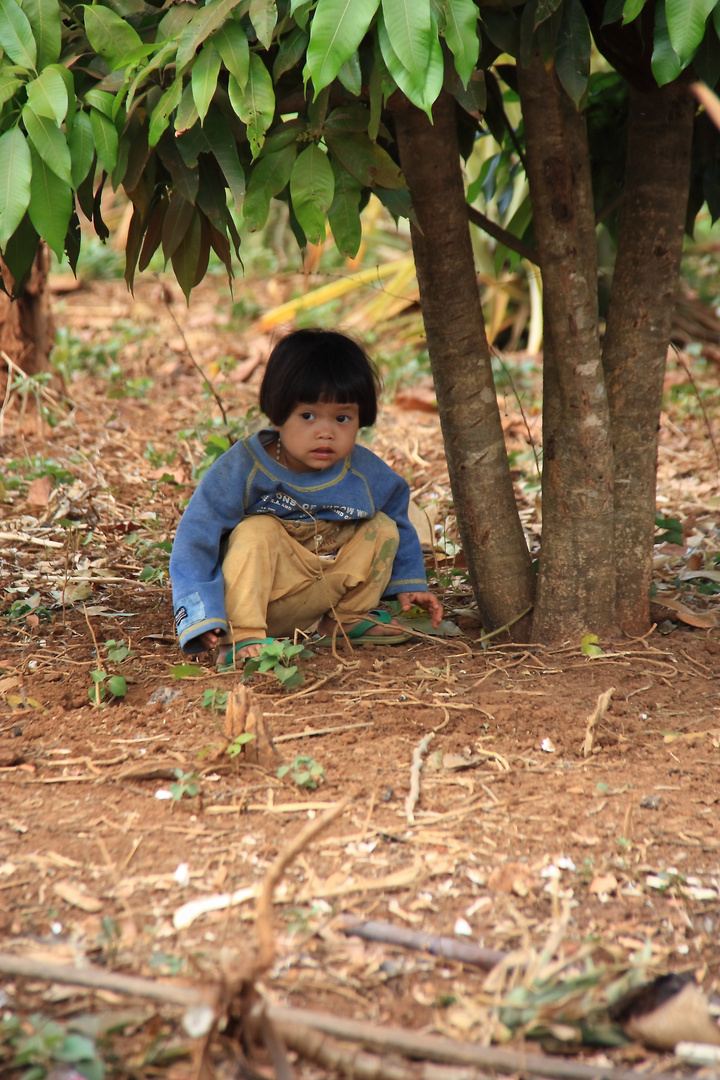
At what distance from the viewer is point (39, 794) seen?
1.81 metres

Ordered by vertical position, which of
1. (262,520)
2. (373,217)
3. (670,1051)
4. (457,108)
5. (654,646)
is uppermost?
(373,217)

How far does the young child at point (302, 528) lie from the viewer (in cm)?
239

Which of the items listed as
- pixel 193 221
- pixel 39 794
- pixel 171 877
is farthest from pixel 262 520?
pixel 171 877

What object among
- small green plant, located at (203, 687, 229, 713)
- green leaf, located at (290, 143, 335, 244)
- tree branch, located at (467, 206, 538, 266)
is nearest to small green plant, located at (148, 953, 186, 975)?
small green plant, located at (203, 687, 229, 713)

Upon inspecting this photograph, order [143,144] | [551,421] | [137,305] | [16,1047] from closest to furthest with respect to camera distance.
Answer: [16,1047] < [143,144] < [551,421] < [137,305]

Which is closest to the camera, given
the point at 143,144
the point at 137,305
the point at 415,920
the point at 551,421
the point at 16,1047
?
the point at 16,1047

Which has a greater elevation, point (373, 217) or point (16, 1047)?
point (373, 217)

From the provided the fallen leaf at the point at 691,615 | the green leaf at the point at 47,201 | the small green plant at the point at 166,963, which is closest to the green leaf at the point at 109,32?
the green leaf at the point at 47,201

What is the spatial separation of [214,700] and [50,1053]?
99 centimetres

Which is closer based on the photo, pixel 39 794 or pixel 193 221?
pixel 39 794

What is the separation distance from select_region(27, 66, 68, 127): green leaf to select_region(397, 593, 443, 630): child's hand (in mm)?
1545

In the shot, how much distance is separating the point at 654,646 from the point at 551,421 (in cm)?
64

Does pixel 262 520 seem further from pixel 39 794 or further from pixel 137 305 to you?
pixel 137 305

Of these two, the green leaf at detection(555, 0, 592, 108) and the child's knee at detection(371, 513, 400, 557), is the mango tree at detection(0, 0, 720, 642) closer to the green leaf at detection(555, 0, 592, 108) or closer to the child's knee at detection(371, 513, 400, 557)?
the green leaf at detection(555, 0, 592, 108)
